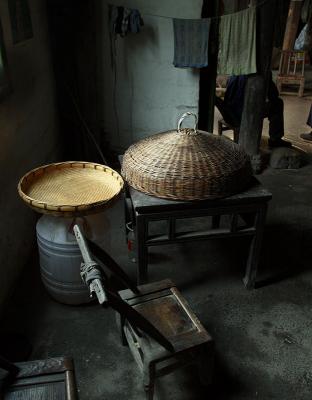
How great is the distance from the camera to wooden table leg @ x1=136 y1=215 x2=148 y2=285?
10.1 feet

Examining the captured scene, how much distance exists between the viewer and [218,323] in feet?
10.9

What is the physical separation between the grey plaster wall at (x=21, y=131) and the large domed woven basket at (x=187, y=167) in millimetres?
1118

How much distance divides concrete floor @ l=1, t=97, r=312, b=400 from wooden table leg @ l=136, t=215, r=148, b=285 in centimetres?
39

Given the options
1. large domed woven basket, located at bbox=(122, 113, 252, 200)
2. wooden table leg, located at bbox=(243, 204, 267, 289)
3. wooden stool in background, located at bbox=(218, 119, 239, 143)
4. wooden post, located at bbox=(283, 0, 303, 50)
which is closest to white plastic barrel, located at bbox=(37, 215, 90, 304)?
large domed woven basket, located at bbox=(122, 113, 252, 200)

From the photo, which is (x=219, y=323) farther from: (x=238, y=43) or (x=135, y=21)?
(x=135, y=21)

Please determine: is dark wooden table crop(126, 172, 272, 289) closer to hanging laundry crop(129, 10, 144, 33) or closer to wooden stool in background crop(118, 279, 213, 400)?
wooden stool in background crop(118, 279, 213, 400)

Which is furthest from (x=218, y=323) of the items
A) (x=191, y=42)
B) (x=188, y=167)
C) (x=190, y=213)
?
(x=191, y=42)

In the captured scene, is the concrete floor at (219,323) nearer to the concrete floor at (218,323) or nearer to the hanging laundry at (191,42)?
the concrete floor at (218,323)

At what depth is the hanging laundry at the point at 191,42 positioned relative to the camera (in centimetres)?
512

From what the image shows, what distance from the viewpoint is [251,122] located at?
19.9 feet

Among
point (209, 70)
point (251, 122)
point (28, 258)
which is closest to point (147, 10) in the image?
point (209, 70)

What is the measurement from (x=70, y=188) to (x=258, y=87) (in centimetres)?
377

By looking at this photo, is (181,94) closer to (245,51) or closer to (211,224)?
(245,51)

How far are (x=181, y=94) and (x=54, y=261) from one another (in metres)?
3.49
